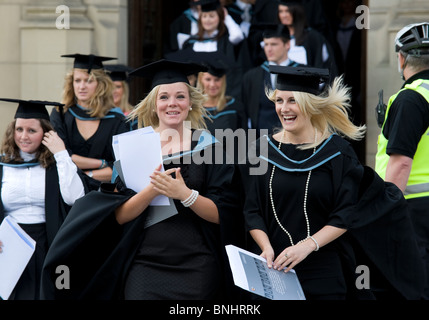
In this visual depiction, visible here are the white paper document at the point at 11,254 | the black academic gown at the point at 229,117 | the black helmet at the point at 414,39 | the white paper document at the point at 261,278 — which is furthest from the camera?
the black academic gown at the point at 229,117

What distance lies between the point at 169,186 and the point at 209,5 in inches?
197

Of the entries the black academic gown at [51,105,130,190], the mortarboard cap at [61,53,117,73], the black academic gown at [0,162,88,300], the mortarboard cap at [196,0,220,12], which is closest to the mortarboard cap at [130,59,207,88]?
the black academic gown at [0,162,88,300]

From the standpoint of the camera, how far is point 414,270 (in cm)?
519

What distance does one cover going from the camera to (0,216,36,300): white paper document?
570 centimetres

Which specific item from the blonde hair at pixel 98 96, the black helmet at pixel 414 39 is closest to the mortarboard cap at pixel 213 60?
the blonde hair at pixel 98 96

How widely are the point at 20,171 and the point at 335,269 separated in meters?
2.41

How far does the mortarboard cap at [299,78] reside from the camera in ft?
16.4

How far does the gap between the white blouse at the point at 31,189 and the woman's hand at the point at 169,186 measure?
4.04 feet

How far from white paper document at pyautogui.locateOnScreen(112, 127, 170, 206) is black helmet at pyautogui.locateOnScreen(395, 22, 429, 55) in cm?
181

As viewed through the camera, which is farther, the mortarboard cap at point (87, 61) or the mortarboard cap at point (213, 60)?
the mortarboard cap at point (213, 60)

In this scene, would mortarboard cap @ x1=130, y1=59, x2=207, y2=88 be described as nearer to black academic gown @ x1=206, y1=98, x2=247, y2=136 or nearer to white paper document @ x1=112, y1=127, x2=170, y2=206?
white paper document @ x1=112, y1=127, x2=170, y2=206

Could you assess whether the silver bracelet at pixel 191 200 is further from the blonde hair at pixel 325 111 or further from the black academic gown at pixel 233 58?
the black academic gown at pixel 233 58

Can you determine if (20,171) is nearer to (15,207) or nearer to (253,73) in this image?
(15,207)
